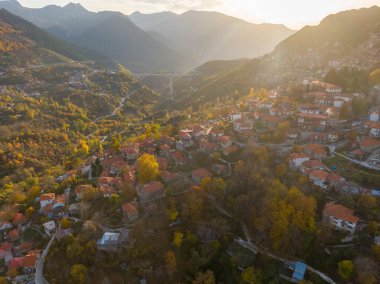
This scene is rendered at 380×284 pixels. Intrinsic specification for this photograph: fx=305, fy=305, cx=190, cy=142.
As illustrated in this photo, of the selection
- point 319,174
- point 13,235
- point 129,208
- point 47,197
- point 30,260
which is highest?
point 319,174

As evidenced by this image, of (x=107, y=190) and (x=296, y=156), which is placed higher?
(x=296, y=156)

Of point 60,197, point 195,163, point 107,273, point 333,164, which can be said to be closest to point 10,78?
point 60,197

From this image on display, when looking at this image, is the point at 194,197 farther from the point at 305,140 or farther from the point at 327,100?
the point at 327,100

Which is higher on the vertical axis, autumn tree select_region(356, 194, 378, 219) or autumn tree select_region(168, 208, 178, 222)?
autumn tree select_region(356, 194, 378, 219)

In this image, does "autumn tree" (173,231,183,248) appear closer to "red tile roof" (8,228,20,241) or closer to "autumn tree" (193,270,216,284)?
"autumn tree" (193,270,216,284)

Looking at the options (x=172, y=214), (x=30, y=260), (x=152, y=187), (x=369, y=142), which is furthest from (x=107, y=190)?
(x=369, y=142)

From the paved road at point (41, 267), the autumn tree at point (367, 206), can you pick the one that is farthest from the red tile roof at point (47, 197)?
the autumn tree at point (367, 206)

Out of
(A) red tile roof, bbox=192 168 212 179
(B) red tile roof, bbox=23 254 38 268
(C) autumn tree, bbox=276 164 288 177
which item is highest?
(C) autumn tree, bbox=276 164 288 177

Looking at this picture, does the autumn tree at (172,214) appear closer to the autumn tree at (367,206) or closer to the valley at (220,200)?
the valley at (220,200)

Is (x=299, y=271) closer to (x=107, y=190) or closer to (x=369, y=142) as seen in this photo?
(x=369, y=142)

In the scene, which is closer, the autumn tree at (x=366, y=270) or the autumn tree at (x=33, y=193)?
the autumn tree at (x=366, y=270)

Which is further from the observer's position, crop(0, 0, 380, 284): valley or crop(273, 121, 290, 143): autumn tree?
crop(273, 121, 290, 143): autumn tree

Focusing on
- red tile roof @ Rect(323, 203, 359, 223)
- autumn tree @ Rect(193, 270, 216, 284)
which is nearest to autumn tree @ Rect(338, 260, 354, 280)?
red tile roof @ Rect(323, 203, 359, 223)

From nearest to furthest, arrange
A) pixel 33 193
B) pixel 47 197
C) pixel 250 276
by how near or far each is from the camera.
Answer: pixel 250 276
pixel 47 197
pixel 33 193
